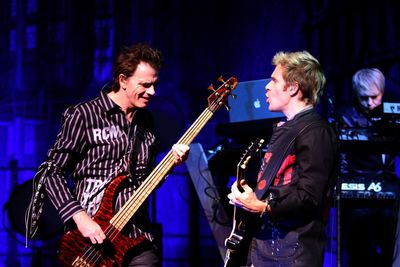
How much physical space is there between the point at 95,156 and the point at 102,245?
488 millimetres

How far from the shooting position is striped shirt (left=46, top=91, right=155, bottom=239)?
3115 millimetres

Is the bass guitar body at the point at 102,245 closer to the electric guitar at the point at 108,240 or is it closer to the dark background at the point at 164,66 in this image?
the electric guitar at the point at 108,240

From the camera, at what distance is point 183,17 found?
601 cm

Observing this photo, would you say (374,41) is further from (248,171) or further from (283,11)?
(248,171)

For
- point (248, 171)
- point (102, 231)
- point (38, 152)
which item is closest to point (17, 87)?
point (38, 152)

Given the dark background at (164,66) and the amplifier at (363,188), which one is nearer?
the amplifier at (363,188)

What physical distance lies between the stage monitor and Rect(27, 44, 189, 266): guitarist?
1224 mm

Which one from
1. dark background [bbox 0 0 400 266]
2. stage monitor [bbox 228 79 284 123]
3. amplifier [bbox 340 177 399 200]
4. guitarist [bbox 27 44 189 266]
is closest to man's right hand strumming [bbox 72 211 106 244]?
guitarist [bbox 27 44 189 266]

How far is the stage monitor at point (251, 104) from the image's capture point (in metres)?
4.38

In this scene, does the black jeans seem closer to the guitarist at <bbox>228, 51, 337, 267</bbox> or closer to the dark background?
the guitarist at <bbox>228, 51, 337, 267</bbox>

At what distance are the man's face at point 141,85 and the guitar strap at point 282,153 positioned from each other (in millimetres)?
877

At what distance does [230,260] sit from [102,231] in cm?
68

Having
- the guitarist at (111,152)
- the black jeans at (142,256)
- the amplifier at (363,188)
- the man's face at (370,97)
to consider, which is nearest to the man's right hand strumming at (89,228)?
the guitarist at (111,152)

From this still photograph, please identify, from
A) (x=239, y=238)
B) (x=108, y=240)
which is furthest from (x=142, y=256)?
(x=239, y=238)
